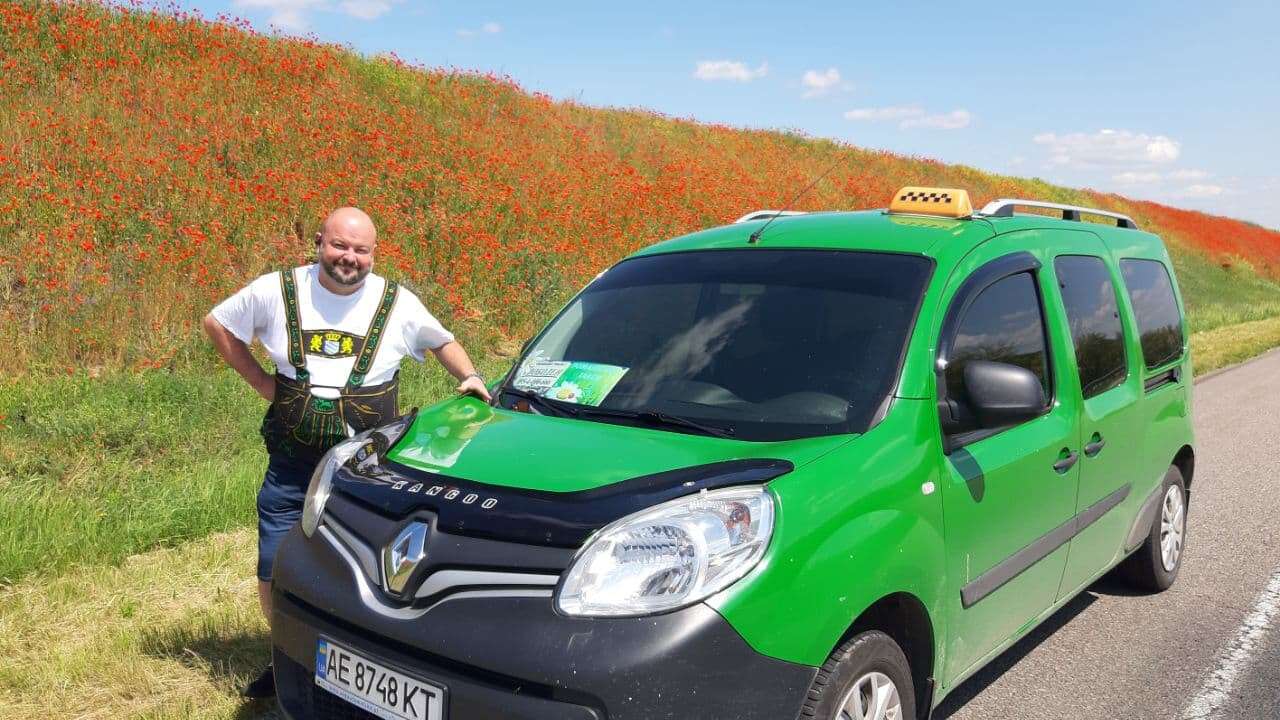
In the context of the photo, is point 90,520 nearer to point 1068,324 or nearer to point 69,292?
point 69,292

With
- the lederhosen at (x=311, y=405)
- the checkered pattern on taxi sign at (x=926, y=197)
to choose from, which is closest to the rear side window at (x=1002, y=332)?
the checkered pattern on taxi sign at (x=926, y=197)

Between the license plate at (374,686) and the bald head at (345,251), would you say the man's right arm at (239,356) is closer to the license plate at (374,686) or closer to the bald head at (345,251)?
the bald head at (345,251)

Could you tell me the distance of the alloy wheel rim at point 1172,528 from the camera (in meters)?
5.12

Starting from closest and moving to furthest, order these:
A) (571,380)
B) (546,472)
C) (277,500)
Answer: (546,472)
(571,380)
(277,500)

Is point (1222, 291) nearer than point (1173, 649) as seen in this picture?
No

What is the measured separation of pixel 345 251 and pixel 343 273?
89mm

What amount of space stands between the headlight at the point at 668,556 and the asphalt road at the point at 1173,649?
1.82 m

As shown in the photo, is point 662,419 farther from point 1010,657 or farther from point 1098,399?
point 1010,657

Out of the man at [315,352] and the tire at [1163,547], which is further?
the tire at [1163,547]

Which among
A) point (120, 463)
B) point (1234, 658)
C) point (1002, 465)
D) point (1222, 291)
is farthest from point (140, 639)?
point (1222, 291)

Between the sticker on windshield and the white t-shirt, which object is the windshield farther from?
the white t-shirt

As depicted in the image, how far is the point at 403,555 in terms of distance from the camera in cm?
254

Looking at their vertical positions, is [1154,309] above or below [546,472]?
above

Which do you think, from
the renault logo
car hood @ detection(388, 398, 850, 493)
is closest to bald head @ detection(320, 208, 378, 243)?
car hood @ detection(388, 398, 850, 493)
